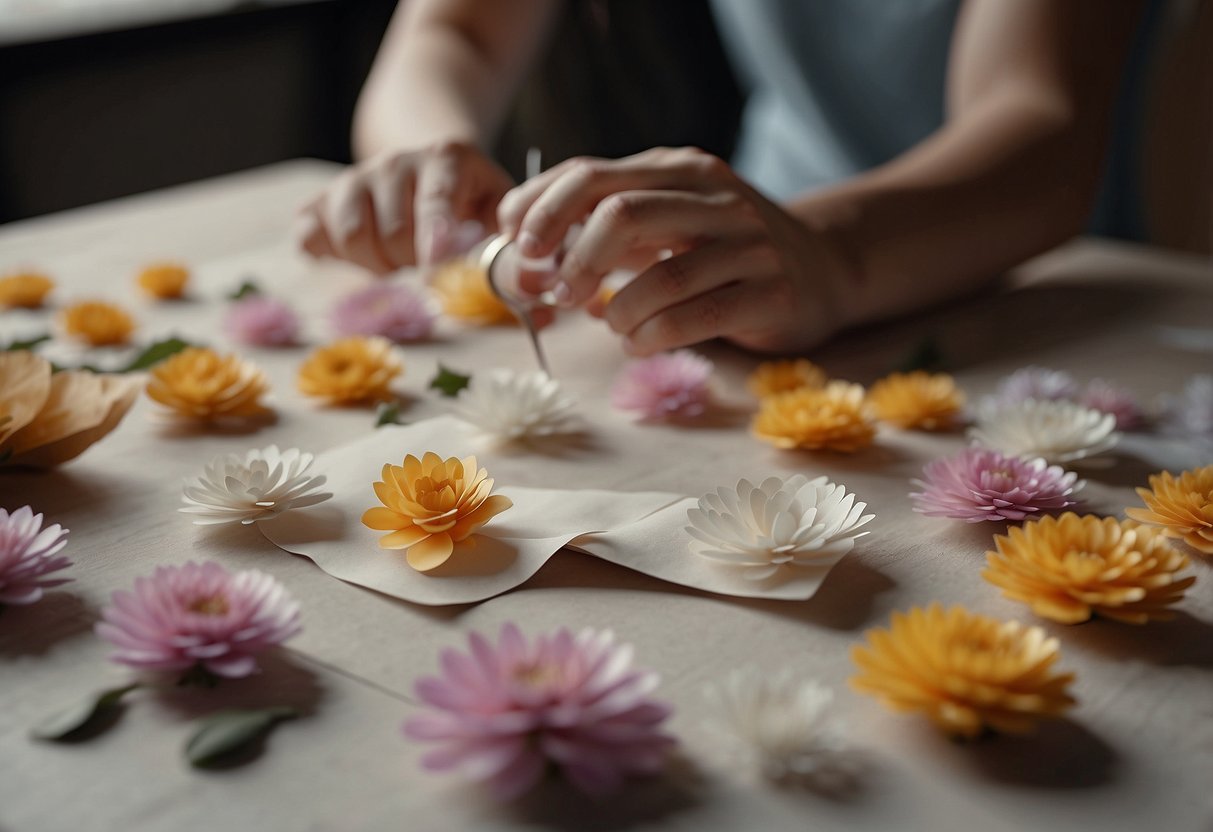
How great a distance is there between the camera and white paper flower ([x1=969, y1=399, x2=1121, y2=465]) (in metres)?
0.69

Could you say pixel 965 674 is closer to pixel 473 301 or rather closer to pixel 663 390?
pixel 663 390

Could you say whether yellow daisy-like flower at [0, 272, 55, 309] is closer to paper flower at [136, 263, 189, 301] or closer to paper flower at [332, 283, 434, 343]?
paper flower at [136, 263, 189, 301]

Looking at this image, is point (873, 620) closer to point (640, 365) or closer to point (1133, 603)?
point (1133, 603)

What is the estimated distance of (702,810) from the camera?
41 centimetres

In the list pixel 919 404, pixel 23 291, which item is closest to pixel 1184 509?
pixel 919 404

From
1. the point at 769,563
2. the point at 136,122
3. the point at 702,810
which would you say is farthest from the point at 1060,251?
the point at 136,122

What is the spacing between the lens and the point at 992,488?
2.05ft

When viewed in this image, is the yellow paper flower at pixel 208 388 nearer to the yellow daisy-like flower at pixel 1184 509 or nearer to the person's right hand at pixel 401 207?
the person's right hand at pixel 401 207

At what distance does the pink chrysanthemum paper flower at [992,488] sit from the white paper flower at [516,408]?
24 centimetres

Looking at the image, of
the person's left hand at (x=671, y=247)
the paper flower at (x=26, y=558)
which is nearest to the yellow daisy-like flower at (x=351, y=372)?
the person's left hand at (x=671, y=247)

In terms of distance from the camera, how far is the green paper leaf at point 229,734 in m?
0.44

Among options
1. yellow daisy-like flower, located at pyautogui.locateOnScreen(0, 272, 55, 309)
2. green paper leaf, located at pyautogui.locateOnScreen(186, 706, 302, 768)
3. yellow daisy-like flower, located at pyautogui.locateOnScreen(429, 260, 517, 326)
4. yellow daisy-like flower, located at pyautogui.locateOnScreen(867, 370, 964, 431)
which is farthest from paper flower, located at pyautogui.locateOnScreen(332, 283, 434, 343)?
green paper leaf, located at pyautogui.locateOnScreen(186, 706, 302, 768)

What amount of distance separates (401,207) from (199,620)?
62 cm

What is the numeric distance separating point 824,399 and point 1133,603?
0.26m
